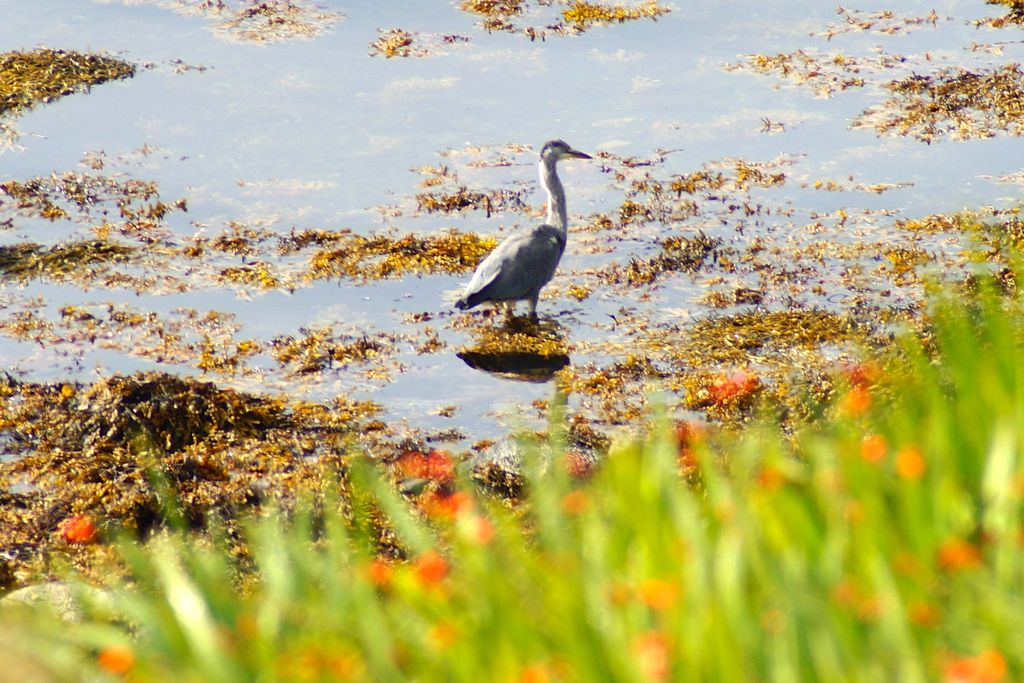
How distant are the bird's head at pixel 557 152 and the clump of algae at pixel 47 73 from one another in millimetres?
7333

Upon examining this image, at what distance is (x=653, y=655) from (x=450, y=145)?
495 inches

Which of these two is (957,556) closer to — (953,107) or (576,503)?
(576,503)

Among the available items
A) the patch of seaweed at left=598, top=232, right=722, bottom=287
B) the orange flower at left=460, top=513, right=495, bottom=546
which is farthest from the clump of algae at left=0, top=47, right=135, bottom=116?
the orange flower at left=460, top=513, right=495, bottom=546

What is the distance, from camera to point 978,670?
2.44 m

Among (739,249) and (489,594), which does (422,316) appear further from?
(489,594)

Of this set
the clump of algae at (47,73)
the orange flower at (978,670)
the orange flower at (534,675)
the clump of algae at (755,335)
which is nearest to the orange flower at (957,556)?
the orange flower at (978,670)

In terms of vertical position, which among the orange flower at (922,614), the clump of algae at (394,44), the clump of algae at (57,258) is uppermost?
the clump of algae at (394,44)

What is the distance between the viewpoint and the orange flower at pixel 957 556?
114 inches

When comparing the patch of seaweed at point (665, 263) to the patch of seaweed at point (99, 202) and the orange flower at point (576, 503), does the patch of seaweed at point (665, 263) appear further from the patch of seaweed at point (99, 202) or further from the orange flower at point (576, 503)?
the orange flower at point (576, 503)

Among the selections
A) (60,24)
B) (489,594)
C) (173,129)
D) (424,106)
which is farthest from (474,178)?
(489,594)

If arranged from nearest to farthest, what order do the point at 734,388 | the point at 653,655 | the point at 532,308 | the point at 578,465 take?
the point at 653,655
the point at 578,465
the point at 734,388
the point at 532,308

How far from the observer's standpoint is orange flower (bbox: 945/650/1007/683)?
2428 mm

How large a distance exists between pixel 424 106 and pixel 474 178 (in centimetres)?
239

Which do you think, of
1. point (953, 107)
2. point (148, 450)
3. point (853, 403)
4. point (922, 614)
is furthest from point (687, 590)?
point (953, 107)
